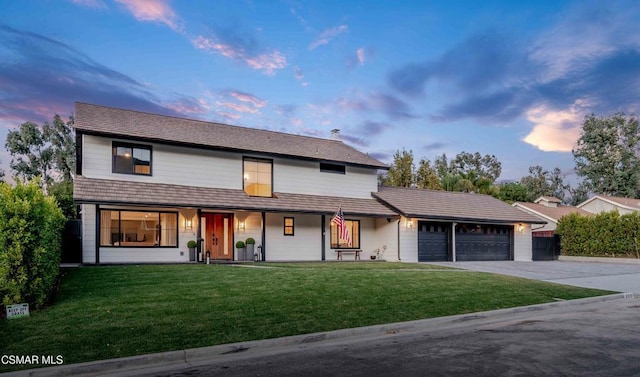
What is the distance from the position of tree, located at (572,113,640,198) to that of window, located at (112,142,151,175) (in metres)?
56.7

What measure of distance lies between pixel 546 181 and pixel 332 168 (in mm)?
63128

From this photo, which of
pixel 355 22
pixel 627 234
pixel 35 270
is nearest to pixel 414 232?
pixel 355 22

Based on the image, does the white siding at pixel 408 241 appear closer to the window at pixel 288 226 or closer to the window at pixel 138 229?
the window at pixel 288 226

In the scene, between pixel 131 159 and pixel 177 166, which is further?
pixel 177 166

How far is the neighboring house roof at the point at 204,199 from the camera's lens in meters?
18.1

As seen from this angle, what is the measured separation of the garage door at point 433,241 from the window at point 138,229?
1346 cm

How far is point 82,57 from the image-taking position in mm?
20953

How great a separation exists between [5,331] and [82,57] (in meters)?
16.9

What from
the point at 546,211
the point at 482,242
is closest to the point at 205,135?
the point at 482,242

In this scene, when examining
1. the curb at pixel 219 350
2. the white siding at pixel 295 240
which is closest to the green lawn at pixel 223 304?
the curb at pixel 219 350

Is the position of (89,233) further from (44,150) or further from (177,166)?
(44,150)

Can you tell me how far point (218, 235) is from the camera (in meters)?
22.7

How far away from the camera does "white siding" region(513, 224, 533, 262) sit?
30000mm

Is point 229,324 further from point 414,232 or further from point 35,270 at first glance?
point 414,232
